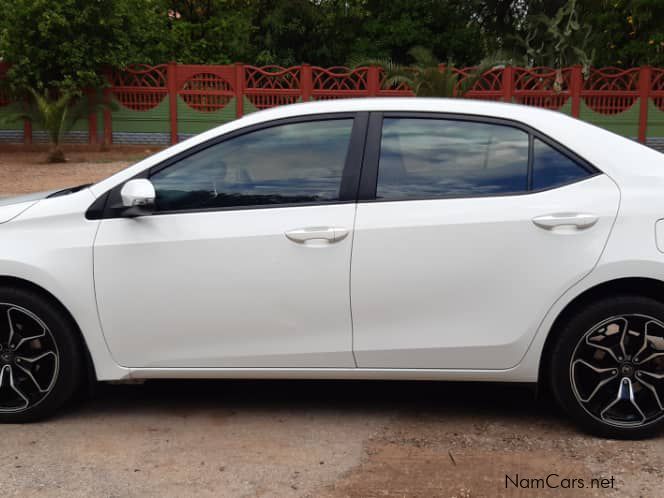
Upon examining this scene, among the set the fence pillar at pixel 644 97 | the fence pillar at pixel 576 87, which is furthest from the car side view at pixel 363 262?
the fence pillar at pixel 644 97

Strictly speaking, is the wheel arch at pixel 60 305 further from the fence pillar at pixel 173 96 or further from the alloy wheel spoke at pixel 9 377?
the fence pillar at pixel 173 96

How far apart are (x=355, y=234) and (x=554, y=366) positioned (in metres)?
1.11

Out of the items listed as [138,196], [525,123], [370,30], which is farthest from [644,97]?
[138,196]

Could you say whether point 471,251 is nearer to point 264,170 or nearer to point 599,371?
point 599,371

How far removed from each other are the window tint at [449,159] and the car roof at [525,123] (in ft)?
0.25

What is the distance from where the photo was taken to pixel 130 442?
4.06 metres

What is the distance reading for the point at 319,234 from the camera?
3982 millimetres

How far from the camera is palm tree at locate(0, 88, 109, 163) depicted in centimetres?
2125

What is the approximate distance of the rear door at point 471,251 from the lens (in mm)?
3945

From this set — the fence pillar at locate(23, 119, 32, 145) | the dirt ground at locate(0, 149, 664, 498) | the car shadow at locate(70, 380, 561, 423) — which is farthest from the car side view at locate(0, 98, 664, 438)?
the fence pillar at locate(23, 119, 32, 145)

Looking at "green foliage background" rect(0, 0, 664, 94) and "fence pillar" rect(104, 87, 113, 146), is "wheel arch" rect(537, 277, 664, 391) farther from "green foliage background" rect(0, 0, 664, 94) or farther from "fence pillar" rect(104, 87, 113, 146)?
"green foliage background" rect(0, 0, 664, 94)

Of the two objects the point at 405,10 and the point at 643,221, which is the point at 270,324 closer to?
the point at 643,221

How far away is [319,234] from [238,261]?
1.31 ft

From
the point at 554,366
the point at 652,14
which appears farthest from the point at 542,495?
the point at 652,14
